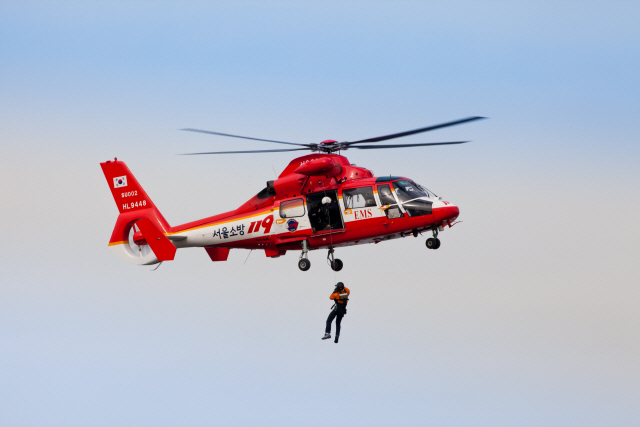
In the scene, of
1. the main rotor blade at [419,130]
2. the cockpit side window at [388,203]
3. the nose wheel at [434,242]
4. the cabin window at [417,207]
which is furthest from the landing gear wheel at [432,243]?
the main rotor blade at [419,130]

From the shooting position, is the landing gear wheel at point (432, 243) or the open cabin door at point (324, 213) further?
the open cabin door at point (324, 213)

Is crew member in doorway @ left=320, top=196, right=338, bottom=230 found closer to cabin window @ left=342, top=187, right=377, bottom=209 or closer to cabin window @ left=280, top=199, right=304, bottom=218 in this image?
cabin window @ left=342, top=187, right=377, bottom=209

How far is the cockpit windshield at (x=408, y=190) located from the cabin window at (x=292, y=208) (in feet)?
9.34

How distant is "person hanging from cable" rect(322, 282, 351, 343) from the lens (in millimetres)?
25703

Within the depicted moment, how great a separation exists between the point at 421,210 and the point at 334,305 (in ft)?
12.8

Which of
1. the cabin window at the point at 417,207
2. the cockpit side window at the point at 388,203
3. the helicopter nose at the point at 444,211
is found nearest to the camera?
the helicopter nose at the point at 444,211

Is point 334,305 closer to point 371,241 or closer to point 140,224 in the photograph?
point 371,241

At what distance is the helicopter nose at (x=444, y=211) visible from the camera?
2438cm

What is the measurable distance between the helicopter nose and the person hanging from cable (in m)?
3.54

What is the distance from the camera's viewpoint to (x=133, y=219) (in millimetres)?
27812

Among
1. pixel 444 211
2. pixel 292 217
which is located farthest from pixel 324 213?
pixel 444 211

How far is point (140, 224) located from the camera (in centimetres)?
2748

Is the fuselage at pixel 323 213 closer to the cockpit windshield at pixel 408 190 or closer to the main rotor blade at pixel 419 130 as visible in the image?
the cockpit windshield at pixel 408 190

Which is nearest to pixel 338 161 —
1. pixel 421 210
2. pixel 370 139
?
pixel 370 139
